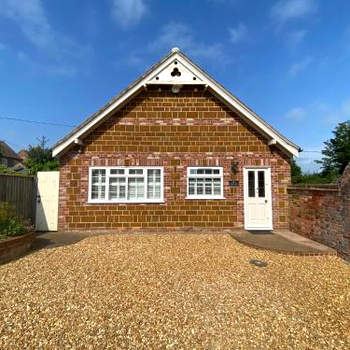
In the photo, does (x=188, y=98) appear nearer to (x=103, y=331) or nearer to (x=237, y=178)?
A: (x=237, y=178)

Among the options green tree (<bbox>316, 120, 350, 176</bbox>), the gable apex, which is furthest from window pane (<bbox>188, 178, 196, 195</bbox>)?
green tree (<bbox>316, 120, 350, 176</bbox>)

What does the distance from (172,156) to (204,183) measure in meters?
1.67

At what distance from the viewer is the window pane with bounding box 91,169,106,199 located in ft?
30.2

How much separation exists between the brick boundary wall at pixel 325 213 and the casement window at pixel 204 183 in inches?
107

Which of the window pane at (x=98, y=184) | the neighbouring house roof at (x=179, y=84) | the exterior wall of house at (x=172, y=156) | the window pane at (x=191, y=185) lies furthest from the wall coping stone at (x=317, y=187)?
the window pane at (x=98, y=184)

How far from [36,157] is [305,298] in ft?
100

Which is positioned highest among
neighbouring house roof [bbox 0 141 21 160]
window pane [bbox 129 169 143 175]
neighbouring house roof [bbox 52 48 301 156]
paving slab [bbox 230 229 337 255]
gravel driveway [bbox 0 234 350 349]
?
neighbouring house roof [bbox 0 141 21 160]

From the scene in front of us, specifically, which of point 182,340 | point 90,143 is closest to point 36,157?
point 90,143

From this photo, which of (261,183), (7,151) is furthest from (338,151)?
(7,151)

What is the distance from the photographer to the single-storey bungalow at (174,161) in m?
9.12

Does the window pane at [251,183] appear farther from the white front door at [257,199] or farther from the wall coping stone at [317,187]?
the wall coping stone at [317,187]

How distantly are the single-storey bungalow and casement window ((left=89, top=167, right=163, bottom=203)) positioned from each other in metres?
0.04

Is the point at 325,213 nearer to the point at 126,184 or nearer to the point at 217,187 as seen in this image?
the point at 217,187

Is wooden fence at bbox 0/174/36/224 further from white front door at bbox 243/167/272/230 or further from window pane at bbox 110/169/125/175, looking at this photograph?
white front door at bbox 243/167/272/230
